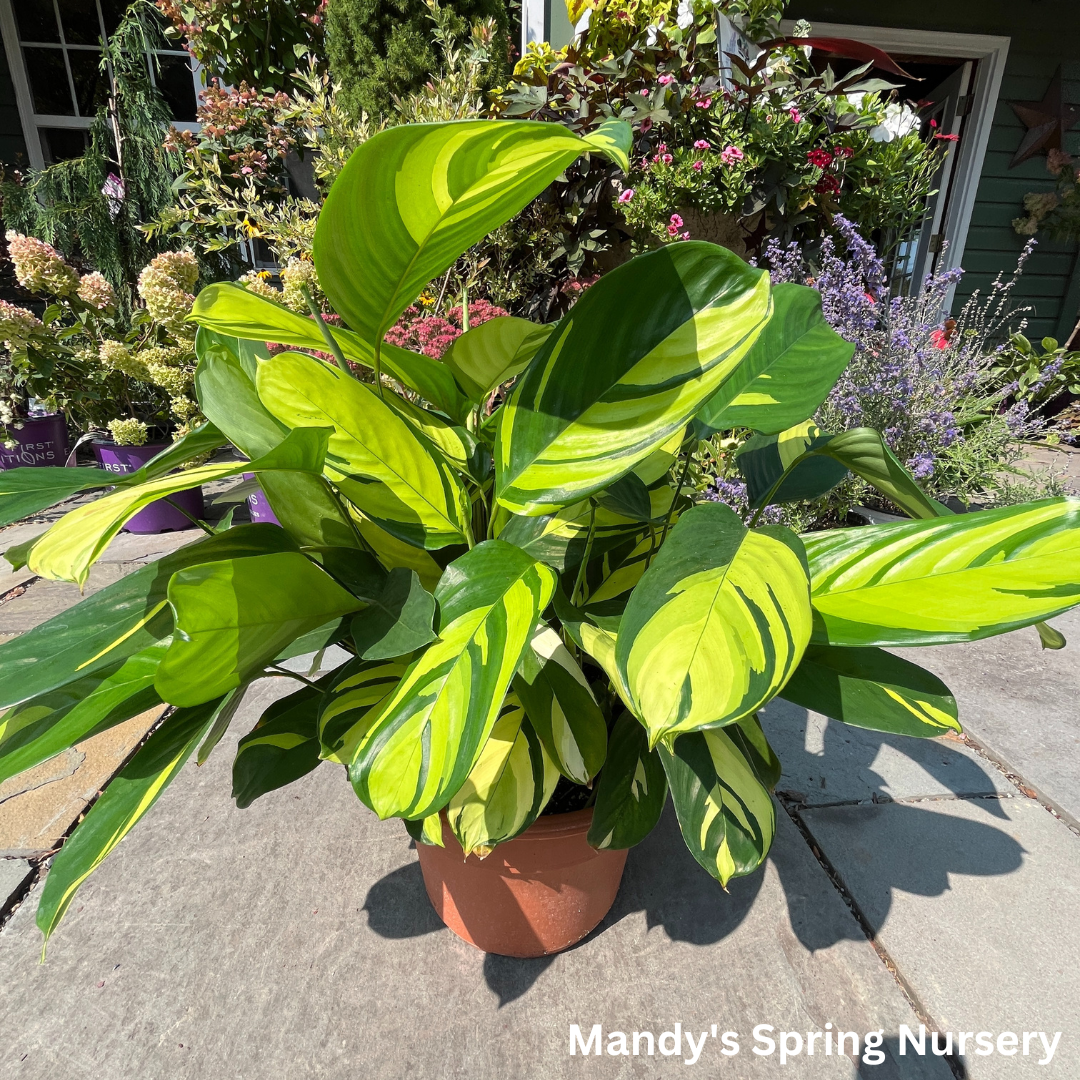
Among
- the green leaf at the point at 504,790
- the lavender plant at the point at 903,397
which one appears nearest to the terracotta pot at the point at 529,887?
the green leaf at the point at 504,790

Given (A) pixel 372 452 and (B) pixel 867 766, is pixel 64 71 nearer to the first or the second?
(A) pixel 372 452

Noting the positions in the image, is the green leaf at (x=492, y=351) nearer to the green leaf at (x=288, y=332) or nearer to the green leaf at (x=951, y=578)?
the green leaf at (x=288, y=332)

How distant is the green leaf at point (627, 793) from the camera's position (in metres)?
0.72

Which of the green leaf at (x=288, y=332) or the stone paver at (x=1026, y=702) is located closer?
the green leaf at (x=288, y=332)

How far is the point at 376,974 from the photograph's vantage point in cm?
92

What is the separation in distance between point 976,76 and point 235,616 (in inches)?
228

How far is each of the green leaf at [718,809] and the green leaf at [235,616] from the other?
14.7 inches

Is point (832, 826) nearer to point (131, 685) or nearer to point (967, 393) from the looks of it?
point (131, 685)

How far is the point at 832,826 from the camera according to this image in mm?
1180

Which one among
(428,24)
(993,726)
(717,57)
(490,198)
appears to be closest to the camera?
(490,198)

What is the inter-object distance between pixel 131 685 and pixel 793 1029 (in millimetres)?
893

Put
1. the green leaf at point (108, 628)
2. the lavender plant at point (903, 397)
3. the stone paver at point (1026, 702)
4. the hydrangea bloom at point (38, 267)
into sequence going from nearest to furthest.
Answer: the green leaf at point (108, 628) → the stone paver at point (1026, 702) → the hydrangea bloom at point (38, 267) → the lavender plant at point (903, 397)

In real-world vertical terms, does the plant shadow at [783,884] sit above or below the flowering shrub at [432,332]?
below

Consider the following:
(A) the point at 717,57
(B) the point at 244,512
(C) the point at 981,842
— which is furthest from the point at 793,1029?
(A) the point at 717,57
